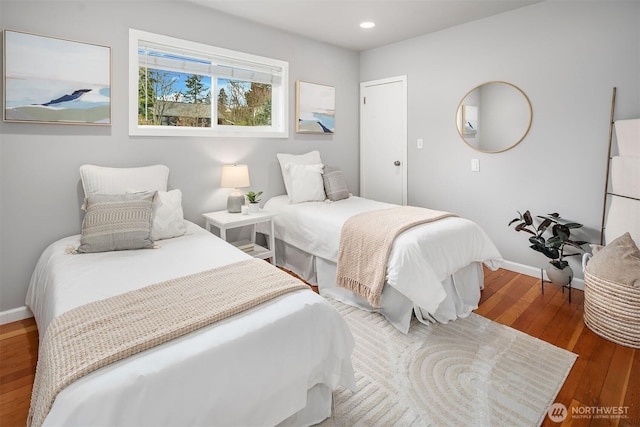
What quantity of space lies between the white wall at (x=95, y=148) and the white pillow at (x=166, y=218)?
23.5 inches

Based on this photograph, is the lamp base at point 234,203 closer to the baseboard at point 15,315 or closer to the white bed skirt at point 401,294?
the white bed skirt at point 401,294

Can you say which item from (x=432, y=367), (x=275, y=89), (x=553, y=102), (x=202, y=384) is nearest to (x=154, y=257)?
(x=202, y=384)

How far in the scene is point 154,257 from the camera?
208 cm

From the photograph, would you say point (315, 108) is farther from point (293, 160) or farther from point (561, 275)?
point (561, 275)

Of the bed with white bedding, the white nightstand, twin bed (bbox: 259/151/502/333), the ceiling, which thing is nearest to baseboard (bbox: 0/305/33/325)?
the bed with white bedding

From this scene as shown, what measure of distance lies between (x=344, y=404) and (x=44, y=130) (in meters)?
2.69

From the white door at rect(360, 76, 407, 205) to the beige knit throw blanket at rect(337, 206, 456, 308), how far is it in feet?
5.23

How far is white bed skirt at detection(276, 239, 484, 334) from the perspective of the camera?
244cm

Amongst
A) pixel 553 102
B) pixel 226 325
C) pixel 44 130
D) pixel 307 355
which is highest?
pixel 553 102

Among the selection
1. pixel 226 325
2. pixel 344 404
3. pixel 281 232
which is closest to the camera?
pixel 226 325

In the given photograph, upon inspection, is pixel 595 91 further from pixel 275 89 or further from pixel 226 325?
pixel 226 325

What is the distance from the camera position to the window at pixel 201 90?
295cm

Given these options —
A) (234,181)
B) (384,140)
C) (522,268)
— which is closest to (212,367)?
(234,181)

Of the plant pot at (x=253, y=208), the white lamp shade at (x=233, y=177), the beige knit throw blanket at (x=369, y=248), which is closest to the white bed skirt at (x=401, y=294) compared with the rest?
the beige knit throw blanket at (x=369, y=248)
